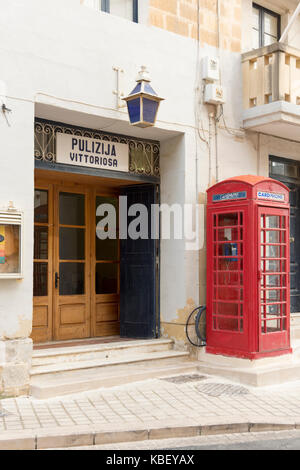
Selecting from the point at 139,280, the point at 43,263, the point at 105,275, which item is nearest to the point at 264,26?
the point at 139,280

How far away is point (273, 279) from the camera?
8664 mm

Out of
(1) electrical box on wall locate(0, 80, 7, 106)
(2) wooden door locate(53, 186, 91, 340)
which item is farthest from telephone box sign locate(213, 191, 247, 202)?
(1) electrical box on wall locate(0, 80, 7, 106)

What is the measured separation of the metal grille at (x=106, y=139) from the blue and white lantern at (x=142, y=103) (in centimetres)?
95

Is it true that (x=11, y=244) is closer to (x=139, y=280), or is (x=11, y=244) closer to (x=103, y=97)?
(x=103, y=97)

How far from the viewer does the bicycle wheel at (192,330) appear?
29.3 ft

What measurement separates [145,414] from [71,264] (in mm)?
3664

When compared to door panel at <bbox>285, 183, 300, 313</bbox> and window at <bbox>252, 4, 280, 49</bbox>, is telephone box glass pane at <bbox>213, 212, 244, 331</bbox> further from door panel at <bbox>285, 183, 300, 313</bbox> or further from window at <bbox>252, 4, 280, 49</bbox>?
window at <bbox>252, 4, 280, 49</bbox>

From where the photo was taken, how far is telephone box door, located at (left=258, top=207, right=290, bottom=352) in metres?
8.41

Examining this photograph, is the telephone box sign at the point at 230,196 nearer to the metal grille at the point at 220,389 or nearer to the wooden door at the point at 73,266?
the wooden door at the point at 73,266

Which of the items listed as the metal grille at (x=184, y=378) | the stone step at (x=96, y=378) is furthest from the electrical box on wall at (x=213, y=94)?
the metal grille at (x=184, y=378)
